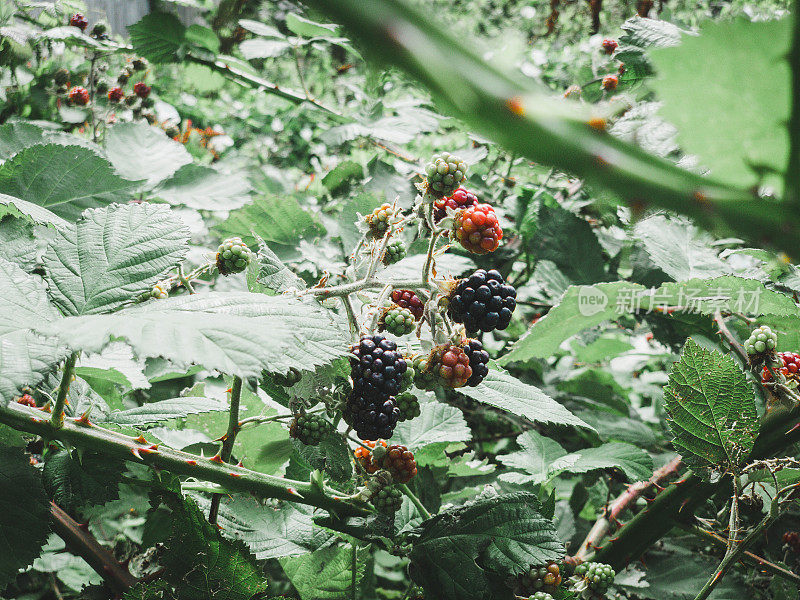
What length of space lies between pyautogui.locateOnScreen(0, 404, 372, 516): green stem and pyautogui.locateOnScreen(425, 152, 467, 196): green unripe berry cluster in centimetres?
35

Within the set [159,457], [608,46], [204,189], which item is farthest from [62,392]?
[608,46]

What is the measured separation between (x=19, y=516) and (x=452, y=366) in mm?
441

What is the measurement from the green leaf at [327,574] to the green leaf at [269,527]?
0.03 meters

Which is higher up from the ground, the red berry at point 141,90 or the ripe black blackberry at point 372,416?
the ripe black blackberry at point 372,416

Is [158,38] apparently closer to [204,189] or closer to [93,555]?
[204,189]

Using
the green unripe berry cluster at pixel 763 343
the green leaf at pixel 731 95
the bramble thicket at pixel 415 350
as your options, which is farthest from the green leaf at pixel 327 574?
the green leaf at pixel 731 95

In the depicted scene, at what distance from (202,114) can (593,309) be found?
3.57 meters

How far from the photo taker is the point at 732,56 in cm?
18

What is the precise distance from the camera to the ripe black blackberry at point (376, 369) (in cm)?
58

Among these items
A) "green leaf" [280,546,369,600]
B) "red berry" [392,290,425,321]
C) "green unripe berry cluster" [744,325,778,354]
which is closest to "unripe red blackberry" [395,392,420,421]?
"red berry" [392,290,425,321]

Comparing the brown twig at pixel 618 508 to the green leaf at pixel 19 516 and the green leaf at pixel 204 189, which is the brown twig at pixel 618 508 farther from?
the green leaf at pixel 204 189

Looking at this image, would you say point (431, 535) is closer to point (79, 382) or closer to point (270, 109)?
point (79, 382)

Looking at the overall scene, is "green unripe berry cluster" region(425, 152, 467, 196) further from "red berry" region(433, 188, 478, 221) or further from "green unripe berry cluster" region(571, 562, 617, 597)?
"green unripe berry cluster" region(571, 562, 617, 597)

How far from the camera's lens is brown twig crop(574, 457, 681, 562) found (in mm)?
871
